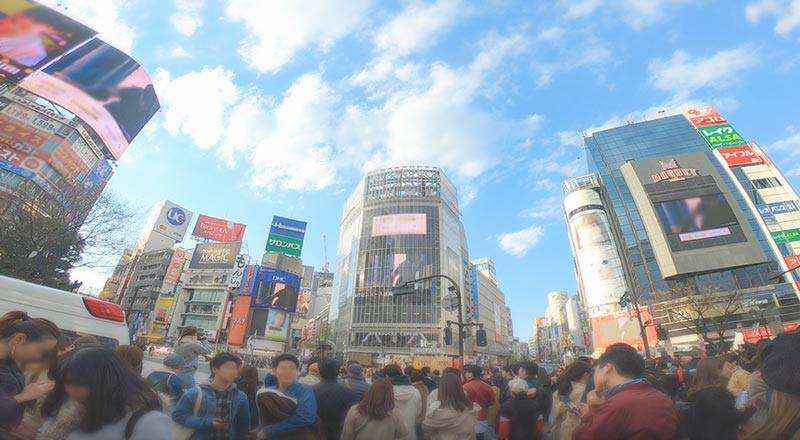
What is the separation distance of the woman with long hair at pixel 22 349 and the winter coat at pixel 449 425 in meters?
3.83

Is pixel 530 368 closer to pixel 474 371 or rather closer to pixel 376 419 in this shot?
pixel 474 371

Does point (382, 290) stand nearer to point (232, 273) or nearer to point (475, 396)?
point (232, 273)

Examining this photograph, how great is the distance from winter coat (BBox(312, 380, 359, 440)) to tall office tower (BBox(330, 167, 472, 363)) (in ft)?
171

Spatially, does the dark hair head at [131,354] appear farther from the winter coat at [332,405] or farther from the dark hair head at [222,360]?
the winter coat at [332,405]

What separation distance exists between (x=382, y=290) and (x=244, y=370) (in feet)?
184

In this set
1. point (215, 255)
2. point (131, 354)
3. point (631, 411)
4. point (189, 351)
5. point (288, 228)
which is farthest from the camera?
point (288, 228)

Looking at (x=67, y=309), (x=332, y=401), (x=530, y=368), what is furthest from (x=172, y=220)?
(x=530, y=368)

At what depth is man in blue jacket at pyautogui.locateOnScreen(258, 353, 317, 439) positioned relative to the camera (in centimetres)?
326

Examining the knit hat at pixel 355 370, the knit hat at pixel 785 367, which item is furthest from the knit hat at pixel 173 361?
the knit hat at pixel 785 367

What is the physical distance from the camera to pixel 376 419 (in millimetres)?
3994

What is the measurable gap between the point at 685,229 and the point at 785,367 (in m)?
50.2

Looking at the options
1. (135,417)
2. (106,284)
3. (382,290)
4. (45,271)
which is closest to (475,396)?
(135,417)

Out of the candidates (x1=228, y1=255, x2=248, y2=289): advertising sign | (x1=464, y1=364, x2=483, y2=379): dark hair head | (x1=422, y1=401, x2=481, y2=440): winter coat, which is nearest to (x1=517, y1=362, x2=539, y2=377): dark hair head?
(x1=464, y1=364, x2=483, y2=379): dark hair head

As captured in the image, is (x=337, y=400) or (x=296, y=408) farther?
(x=337, y=400)
